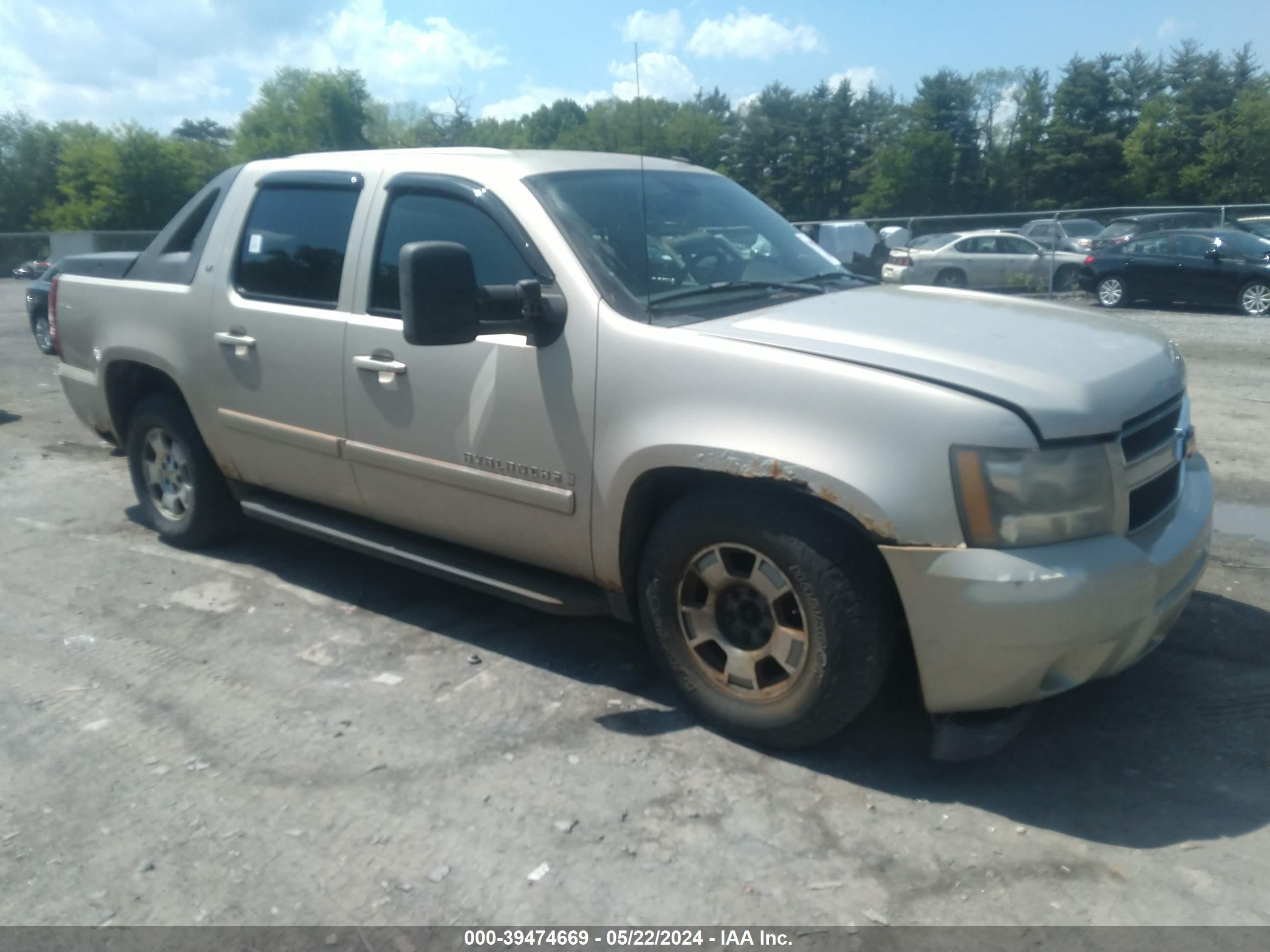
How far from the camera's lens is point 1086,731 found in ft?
11.9

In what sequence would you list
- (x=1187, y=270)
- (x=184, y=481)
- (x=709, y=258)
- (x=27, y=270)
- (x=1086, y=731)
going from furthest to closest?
(x=27, y=270) → (x=1187, y=270) → (x=184, y=481) → (x=709, y=258) → (x=1086, y=731)

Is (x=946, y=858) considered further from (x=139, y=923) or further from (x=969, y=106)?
(x=969, y=106)

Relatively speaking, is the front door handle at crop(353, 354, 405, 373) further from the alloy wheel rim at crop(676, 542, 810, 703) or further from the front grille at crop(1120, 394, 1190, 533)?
the front grille at crop(1120, 394, 1190, 533)

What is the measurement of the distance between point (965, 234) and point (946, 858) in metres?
21.3

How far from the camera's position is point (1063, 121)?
60312mm

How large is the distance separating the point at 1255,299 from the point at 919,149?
4198 centimetres

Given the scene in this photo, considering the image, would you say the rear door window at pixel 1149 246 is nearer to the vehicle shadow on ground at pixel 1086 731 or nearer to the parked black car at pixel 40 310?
the vehicle shadow on ground at pixel 1086 731

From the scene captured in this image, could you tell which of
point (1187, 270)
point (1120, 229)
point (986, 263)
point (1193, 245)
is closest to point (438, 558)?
point (1187, 270)

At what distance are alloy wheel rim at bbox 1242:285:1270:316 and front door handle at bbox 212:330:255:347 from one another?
17.8 meters

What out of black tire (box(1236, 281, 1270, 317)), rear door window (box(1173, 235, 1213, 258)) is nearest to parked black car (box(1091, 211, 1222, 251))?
rear door window (box(1173, 235, 1213, 258))

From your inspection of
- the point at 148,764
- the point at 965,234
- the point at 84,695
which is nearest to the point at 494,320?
the point at 148,764

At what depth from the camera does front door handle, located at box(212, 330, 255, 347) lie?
15.5 ft

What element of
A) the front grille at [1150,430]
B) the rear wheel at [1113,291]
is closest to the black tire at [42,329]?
the front grille at [1150,430]
